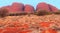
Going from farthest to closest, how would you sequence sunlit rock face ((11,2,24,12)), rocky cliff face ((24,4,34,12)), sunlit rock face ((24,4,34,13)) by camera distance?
A: sunlit rock face ((11,2,24,12)) < rocky cliff face ((24,4,34,12)) < sunlit rock face ((24,4,34,13))

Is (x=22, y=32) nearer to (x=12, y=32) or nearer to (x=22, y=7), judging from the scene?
(x=12, y=32)

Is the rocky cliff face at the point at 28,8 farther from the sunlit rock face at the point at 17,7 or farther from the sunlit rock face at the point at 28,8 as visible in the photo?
the sunlit rock face at the point at 17,7

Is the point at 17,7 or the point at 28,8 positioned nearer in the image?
the point at 28,8

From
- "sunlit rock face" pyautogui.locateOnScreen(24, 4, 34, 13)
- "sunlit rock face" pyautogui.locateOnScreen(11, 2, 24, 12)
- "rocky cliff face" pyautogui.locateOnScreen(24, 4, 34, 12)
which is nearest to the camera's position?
"sunlit rock face" pyautogui.locateOnScreen(24, 4, 34, 13)

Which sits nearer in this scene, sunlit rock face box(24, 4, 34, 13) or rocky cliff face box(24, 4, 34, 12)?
sunlit rock face box(24, 4, 34, 13)

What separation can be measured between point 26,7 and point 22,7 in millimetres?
1564

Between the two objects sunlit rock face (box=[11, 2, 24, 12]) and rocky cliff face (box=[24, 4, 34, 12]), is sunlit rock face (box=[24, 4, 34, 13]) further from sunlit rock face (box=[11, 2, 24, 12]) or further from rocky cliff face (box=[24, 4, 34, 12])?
sunlit rock face (box=[11, 2, 24, 12])

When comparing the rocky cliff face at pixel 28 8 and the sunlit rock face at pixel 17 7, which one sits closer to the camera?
the rocky cliff face at pixel 28 8

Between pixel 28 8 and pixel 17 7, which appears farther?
pixel 17 7

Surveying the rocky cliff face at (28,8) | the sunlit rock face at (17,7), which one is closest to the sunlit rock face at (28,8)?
the rocky cliff face at (28,8)

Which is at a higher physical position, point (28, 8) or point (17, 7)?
point (17, 7)

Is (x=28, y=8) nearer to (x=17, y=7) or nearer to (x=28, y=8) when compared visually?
(x=28, y=8)

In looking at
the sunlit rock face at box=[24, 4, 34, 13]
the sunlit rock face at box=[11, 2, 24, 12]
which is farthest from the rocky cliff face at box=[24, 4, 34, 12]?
the sunlit rock face at box=[11, 2, 24, 12]

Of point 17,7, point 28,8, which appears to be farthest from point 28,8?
point 17,7
